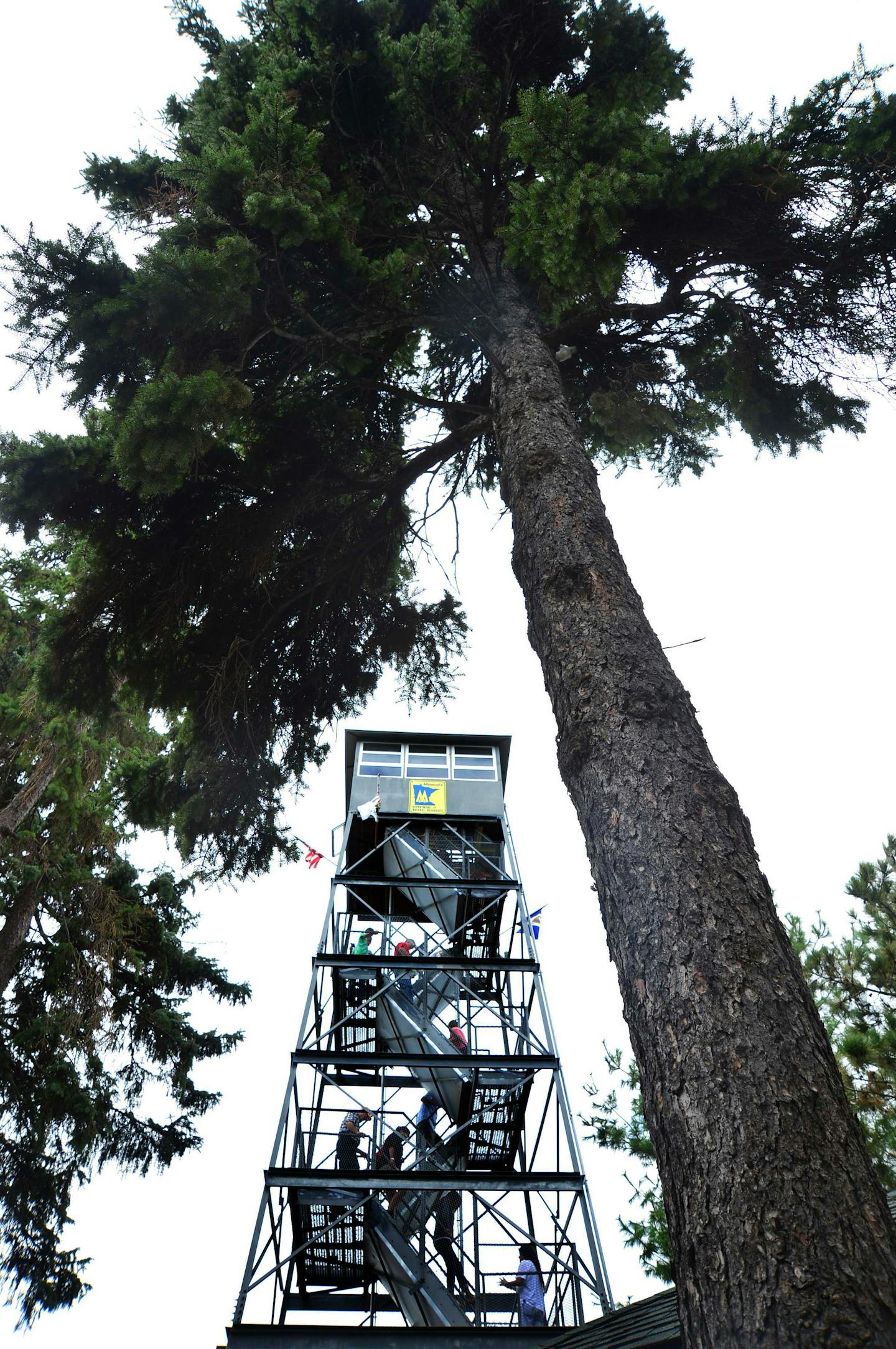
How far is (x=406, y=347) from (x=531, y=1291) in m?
8.80

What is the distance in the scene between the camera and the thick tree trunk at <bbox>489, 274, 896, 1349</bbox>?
213 centimetres

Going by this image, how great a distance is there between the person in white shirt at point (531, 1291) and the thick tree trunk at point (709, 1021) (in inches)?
179

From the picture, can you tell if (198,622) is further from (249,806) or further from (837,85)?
(837,85)

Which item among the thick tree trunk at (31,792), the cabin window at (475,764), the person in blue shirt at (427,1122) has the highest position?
the thick tree trunk at (31,792)

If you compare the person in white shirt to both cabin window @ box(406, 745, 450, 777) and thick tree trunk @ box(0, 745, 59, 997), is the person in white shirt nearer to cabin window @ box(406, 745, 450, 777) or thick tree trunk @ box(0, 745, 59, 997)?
cabin window @ box(406, 745, 450, 777)

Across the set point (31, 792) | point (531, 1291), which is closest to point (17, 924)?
point (31, 792)

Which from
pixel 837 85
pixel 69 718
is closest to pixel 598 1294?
pixel 837 85

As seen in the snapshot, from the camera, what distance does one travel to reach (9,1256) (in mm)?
10219

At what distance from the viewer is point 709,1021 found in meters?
2.76

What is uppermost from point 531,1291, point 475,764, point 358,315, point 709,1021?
point 358,315

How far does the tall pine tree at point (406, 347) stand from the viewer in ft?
19.8

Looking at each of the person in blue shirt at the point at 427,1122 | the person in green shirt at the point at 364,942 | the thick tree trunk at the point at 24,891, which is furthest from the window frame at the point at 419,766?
the thick tree trunk at the point at 24,891

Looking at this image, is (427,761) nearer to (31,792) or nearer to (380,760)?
(380,760)

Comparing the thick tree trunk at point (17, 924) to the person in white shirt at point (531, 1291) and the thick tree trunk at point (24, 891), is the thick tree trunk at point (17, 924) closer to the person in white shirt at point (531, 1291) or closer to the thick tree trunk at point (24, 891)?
the thick tree trunk at point (24, 891)
